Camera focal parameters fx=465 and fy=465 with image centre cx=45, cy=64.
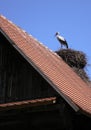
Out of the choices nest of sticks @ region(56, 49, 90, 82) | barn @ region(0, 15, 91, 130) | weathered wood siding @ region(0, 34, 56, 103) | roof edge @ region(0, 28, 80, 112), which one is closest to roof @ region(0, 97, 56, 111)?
barn @ region(0, 15, 91, 130)

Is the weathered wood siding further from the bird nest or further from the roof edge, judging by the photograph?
the bird nest

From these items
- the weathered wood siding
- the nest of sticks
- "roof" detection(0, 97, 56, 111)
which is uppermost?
the nest of sticks

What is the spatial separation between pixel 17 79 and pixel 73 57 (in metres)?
7.34

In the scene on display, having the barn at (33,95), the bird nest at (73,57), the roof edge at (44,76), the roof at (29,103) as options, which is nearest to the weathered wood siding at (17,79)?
the barn at (33,95)

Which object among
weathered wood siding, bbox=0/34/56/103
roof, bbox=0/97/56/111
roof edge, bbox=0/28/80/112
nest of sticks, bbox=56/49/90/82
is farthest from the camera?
nest of sticks, bbox=56/49/90/82

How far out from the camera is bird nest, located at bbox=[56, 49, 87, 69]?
19.3 metres

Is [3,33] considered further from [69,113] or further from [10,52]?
[69,113]

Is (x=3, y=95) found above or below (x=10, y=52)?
below

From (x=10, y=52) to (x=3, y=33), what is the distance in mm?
570

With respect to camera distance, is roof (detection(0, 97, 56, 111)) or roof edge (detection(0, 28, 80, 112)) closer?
roof edge (detection(0, 28, 80, 112))

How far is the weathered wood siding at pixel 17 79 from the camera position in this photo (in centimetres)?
1178

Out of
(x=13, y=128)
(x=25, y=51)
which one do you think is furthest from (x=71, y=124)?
(x=25, y=51)

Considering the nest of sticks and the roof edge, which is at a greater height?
the nest of sticks

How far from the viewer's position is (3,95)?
12359 mm
